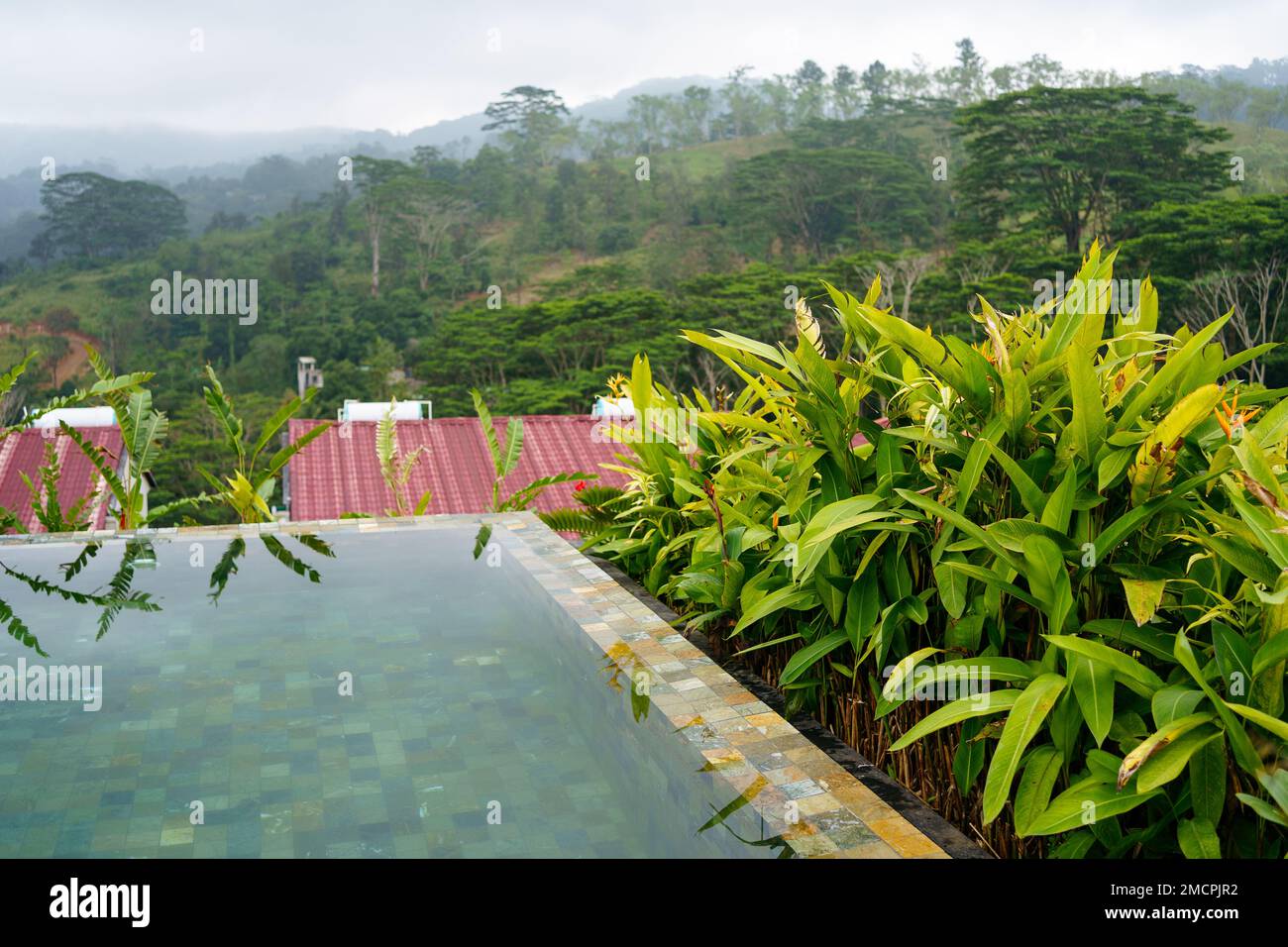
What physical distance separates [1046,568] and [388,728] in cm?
166

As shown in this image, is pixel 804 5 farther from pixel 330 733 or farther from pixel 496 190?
pixel 330 733

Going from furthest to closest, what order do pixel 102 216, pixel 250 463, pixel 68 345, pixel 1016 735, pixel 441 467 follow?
pixel 102 216 → pixel 68 345 → pixel 441 467 → pixel 250 463 → pixel 1016 735

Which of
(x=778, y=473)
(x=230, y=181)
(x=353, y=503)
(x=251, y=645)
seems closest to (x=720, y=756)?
(x=778, y=473)

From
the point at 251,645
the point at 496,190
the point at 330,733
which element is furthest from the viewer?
the point at 496,190

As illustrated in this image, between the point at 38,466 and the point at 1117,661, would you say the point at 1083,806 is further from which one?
the point at 38,466

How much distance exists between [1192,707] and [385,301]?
134ft

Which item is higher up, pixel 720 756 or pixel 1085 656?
pixel 1085 656

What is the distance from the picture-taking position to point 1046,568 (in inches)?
78.6

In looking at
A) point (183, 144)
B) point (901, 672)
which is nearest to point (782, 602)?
point (901, 672)

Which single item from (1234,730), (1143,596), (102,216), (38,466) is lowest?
(38,466)

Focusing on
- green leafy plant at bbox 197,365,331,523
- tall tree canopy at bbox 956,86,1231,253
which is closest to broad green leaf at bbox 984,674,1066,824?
green leafy plant at bbox 197,365,331,523

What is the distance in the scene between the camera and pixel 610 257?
44625 millimetres

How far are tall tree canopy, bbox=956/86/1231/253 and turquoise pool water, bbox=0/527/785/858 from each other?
33.5 m

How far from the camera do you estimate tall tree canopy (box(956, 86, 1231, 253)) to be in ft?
107
